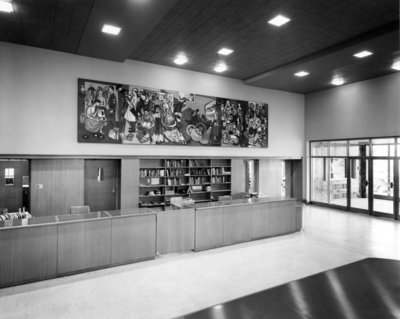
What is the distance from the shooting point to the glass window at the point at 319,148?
11.7 metres

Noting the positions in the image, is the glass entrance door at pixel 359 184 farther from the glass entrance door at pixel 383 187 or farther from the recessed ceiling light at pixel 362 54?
the recessed ceiling light at pixel 362 54

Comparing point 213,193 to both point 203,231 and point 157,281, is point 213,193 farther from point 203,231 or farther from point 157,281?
point 157,281

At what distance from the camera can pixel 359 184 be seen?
34.7 feet

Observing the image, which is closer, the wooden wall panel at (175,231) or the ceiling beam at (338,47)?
the wooden wall panel at (175,231)

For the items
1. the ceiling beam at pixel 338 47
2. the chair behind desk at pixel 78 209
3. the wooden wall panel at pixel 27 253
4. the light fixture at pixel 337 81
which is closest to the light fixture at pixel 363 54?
the ceiling beam at pixel 338 47

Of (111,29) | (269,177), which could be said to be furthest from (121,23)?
(269,177)

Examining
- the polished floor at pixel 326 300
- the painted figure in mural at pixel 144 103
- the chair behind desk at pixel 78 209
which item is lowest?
the chair behind desk at pixel 78 209

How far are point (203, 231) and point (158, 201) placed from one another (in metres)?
3.04

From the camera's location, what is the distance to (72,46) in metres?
7.01

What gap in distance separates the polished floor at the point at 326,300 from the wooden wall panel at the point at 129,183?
6780mm

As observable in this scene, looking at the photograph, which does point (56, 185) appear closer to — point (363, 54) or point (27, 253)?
point (27, 253)

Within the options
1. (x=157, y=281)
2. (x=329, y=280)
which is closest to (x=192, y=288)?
(x=157, y=281)

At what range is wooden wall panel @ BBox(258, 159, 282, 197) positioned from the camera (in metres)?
11.3

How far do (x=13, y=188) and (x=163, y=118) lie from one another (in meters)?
4.51
